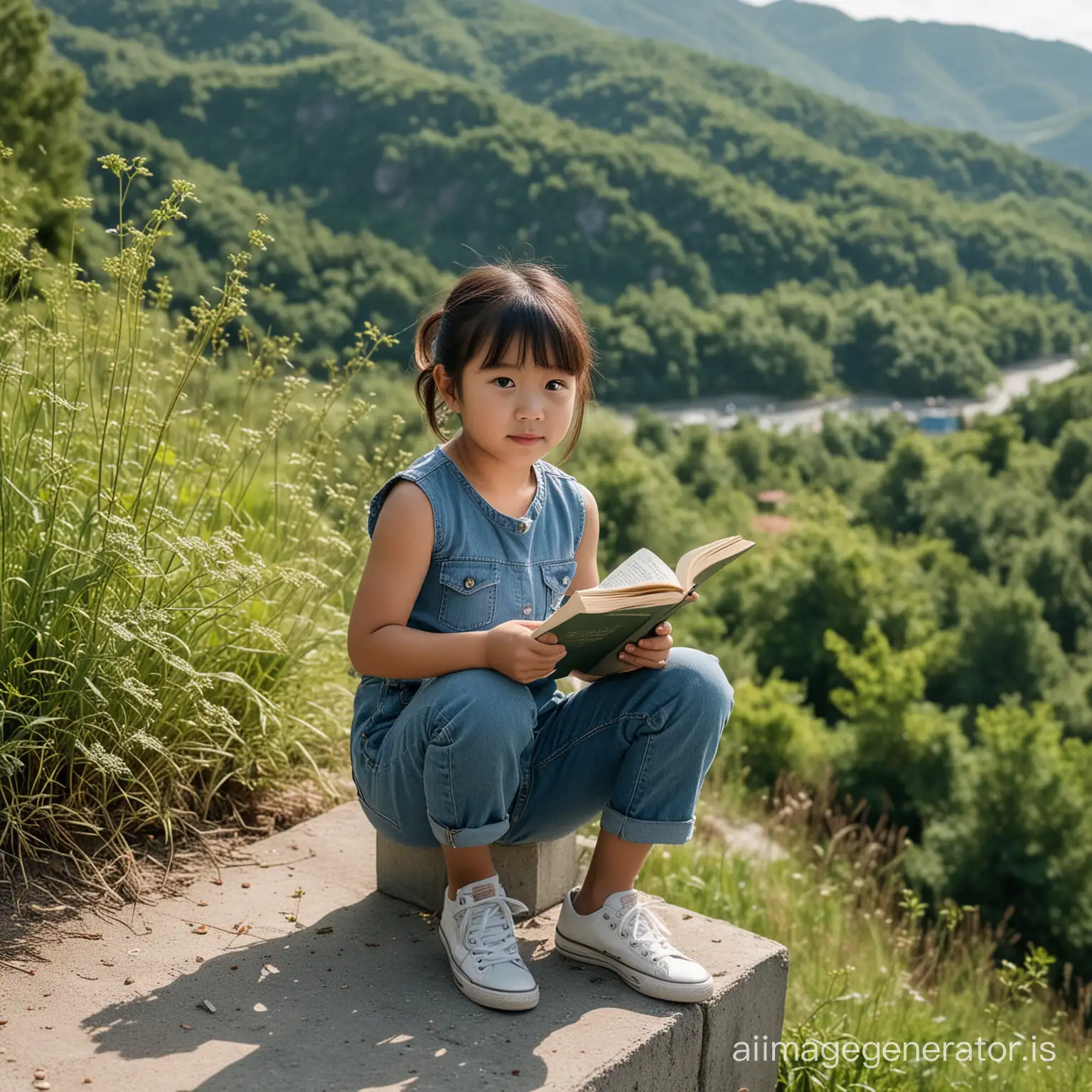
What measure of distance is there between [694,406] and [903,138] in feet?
150

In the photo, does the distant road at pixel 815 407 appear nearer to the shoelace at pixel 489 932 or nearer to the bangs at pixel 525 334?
the bangs at pixel 525 334

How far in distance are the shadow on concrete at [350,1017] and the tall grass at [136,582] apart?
429mm

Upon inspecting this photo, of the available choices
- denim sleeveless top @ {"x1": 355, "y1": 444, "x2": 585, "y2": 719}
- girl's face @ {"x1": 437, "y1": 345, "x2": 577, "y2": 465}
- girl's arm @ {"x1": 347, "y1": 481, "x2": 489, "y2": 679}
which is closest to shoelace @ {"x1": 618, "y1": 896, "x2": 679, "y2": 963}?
denim sleeveless top @ {"x1": 355, "y1": 444, "x2": 585, "y2": 719}

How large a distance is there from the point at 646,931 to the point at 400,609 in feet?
2.27

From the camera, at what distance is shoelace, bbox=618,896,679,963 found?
2.03 m

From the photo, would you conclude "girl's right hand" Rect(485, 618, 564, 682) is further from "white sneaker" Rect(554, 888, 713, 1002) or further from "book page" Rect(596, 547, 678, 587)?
"white sneaker" Rect(554, 888, 713, 1002)

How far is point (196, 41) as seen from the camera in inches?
3834

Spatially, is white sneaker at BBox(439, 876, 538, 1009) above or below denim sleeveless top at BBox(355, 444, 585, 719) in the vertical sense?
below

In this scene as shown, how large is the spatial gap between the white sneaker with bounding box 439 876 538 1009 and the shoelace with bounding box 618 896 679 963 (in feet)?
0.61

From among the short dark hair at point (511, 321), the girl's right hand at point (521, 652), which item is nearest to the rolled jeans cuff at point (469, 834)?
the girl's right hand at point (521, 652)

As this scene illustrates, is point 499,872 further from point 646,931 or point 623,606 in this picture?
point 623,606

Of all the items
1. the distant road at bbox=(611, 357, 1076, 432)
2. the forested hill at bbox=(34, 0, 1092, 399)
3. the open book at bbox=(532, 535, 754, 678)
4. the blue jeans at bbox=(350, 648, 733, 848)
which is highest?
the forested hill at bbox=(34, 0, 1092, 399)

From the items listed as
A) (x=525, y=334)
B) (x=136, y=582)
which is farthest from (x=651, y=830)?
(x=136, y=582)

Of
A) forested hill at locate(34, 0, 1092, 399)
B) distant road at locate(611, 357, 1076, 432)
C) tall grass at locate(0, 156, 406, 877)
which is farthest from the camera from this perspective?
forested hill at locate(34, 0, 1092, 399)
